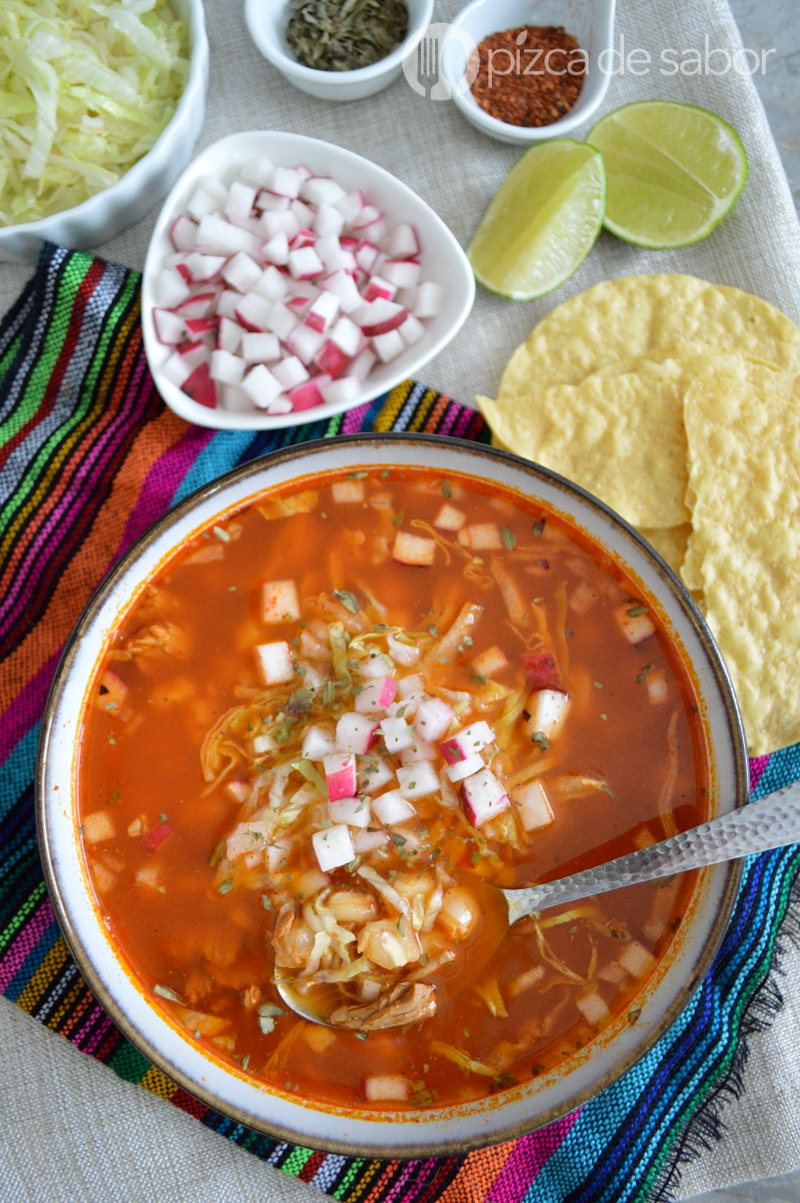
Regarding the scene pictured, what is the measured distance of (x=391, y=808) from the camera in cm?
252

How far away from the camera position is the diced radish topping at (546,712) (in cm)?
251

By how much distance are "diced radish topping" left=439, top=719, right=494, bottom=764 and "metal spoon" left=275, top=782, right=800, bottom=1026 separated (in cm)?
41

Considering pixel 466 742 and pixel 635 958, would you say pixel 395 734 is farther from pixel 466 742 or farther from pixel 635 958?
pixel 635 958

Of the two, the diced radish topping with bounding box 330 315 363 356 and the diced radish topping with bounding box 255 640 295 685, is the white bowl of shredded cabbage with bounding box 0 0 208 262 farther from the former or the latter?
the diced radish topping with bounding box 255 640 295 685

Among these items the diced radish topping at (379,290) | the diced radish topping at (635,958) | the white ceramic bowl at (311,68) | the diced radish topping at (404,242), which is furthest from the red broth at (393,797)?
the white ceramic bowl at (311,68)

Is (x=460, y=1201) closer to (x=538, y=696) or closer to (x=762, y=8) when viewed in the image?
(x=538, y=696)

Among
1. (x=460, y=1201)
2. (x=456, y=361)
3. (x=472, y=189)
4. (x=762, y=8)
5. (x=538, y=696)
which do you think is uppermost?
(x=762, y=8)

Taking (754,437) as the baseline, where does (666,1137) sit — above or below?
below

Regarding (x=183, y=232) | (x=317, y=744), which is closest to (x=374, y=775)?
(x=317, y=744)

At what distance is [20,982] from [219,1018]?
74cm

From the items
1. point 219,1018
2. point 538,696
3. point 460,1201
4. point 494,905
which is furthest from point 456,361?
point 460,1201

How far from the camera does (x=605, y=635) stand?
255cm

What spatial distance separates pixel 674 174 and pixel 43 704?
2.78m

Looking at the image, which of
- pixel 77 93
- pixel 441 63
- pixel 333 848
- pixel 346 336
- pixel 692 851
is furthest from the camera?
pixel 441 63
